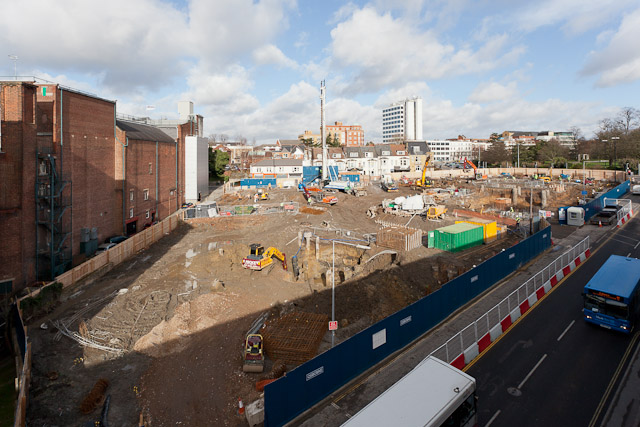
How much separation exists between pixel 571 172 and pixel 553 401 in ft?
348

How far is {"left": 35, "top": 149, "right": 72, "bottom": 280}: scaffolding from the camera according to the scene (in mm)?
30672

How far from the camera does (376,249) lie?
36594 millimetres

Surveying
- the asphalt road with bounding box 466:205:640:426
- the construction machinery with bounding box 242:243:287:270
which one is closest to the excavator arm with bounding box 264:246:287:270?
the construction machinery with bounding box 242:243:287:270

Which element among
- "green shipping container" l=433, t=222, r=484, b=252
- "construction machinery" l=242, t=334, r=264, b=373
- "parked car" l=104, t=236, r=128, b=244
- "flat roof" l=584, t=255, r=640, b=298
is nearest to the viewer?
"construction machinery" l=242, t=334, r=264, b=373

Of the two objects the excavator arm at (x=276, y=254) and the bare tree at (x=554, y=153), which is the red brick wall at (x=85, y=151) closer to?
the excavator arm at (x=276, y=254)

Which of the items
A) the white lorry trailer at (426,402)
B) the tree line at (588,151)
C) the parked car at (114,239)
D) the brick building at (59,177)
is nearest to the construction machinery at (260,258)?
the brick building at (59,177)

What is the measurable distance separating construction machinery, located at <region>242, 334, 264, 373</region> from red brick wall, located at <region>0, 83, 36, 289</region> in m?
21.1

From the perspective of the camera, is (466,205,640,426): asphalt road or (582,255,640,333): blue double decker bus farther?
(582,255,640,333): blue double decker bus

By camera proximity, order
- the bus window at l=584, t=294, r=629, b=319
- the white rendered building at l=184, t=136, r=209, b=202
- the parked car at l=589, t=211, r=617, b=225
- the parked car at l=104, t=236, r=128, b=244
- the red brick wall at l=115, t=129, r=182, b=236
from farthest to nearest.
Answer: the white rendered building at l=184, t=136, r=209, b=202, the parked car at l=589, t=211, r=617, b=225, the red brick wall at l=115, t=129, r=182, b=236, the parked car at l=104, t=236, r=128, b=244, the bus window at l=584, t=294, r=629, b=319

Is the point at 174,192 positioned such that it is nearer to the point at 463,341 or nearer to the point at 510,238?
the point at 510,238

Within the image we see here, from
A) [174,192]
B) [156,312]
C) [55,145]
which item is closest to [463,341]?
[156,312]

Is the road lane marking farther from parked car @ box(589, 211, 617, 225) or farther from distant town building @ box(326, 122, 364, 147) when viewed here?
distant town building @ box(326, 122, 364, 147)

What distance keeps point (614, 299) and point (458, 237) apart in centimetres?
1627

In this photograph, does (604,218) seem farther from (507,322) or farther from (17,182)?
(17,182)
